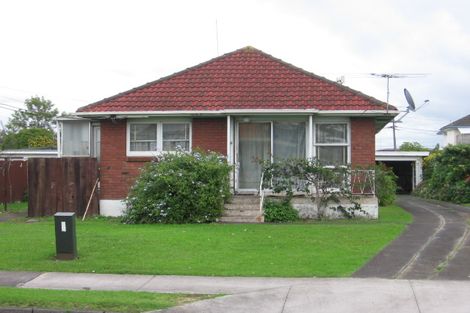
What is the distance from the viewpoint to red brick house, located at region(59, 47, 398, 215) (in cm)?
1722

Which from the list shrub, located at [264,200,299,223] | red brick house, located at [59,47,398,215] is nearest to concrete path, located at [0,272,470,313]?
shrub, located at [264,200,299,223]

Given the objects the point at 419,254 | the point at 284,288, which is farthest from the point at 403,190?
the point at 284,288

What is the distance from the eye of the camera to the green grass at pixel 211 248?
31.8 ft

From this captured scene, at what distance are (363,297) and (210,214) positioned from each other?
784 centimetres

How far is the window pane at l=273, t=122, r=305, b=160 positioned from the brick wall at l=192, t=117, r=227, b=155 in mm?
1532

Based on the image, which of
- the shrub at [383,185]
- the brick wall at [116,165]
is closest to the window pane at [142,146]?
the brick wall at [116,165]

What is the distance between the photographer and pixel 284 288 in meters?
8.36

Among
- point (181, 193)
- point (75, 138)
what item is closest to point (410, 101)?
point (181, 193)

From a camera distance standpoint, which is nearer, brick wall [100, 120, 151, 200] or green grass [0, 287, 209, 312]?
green grass [0, 287, 209, 312]

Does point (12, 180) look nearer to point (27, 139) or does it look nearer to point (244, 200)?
point (244, 200)

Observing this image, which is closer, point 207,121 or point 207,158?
point 207,158

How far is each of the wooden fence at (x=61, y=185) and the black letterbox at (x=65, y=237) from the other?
23.3 feet

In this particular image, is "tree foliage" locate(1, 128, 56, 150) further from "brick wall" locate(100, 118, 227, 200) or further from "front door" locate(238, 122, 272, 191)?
"front door" locate(238, 122, 272, 191)

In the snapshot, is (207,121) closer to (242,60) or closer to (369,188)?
(242,60)
